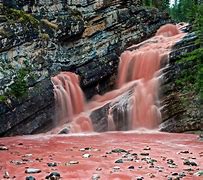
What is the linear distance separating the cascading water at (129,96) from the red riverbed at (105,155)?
2.16 meters

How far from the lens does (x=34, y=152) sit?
612 inches

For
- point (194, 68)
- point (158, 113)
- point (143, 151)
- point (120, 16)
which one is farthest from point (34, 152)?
point (120, 16)

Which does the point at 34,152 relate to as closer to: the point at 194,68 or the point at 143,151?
the point at 143,151

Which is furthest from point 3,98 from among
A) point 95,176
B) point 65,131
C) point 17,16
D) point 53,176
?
point 95,176

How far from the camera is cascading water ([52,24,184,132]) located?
77.9 feet

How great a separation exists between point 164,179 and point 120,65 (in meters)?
18.2

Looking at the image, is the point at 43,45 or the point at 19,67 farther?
the point at 43,45

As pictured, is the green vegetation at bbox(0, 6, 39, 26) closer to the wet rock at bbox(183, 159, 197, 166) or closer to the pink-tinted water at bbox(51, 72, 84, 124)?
the pink-tinted water at bbox(51, 72, 84, 124)

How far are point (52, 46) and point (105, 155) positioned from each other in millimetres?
13008

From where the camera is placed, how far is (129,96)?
80.7 feet

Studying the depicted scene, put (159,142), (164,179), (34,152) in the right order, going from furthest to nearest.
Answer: (159,142), (34,152), (164,179)

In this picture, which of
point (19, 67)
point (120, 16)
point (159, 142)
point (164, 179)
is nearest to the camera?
point (164, 179)

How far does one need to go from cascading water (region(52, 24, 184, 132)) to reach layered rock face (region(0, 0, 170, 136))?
76 cm

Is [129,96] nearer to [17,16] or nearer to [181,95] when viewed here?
[181,95]
